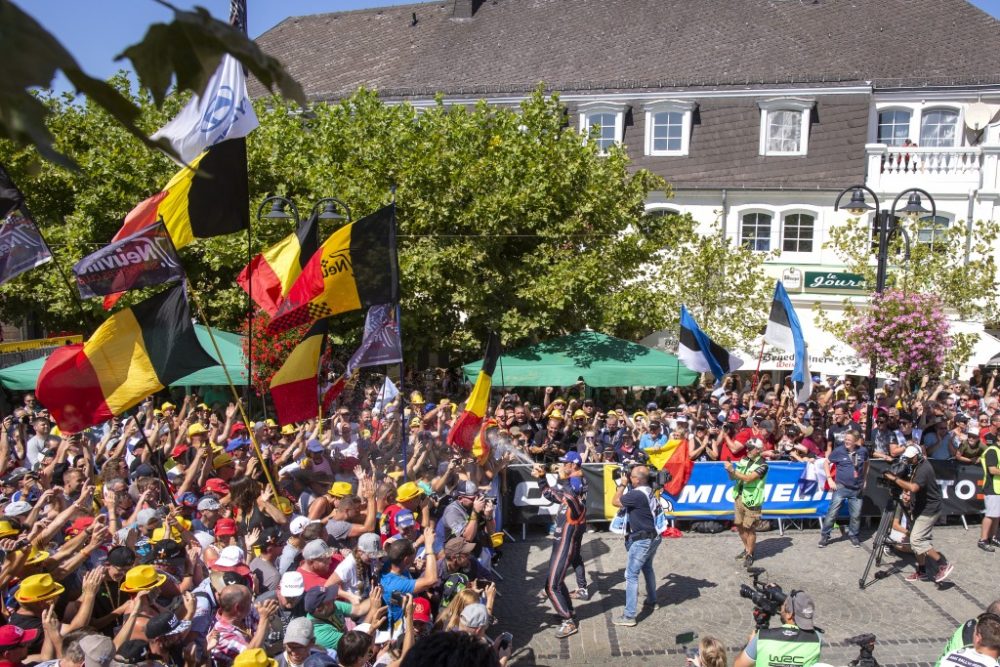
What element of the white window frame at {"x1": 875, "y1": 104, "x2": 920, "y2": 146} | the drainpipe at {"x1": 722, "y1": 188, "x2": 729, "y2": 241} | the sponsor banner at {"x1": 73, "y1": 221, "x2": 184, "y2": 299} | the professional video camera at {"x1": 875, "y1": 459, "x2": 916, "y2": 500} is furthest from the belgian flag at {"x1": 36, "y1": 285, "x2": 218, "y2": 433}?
the white window frame at {"x1": 875, "y1": 104, "x2": 920, "y2": 146}

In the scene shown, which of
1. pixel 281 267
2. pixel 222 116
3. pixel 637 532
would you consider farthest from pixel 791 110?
pixel 222 116

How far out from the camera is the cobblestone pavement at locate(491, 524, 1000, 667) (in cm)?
823

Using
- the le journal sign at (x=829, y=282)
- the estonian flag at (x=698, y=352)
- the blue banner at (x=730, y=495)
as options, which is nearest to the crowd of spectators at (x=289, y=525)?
the blue banner at (x=730, y=495)

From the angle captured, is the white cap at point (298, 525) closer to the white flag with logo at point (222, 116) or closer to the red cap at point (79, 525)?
the red cap at point (79, 525)

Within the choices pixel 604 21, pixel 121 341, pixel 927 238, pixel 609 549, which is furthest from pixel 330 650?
pixel 604 21

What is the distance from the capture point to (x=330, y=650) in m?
5.54

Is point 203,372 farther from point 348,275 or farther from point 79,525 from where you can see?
point 79,525

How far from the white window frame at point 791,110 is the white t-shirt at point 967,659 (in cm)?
2160

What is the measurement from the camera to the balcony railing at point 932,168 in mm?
23016

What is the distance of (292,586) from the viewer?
19.4 feet

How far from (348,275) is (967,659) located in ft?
21.8

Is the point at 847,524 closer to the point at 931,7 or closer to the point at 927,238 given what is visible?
the point at 927,238

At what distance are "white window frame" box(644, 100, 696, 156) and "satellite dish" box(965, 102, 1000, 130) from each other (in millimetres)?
7075

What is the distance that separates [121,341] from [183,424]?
13.5ft
